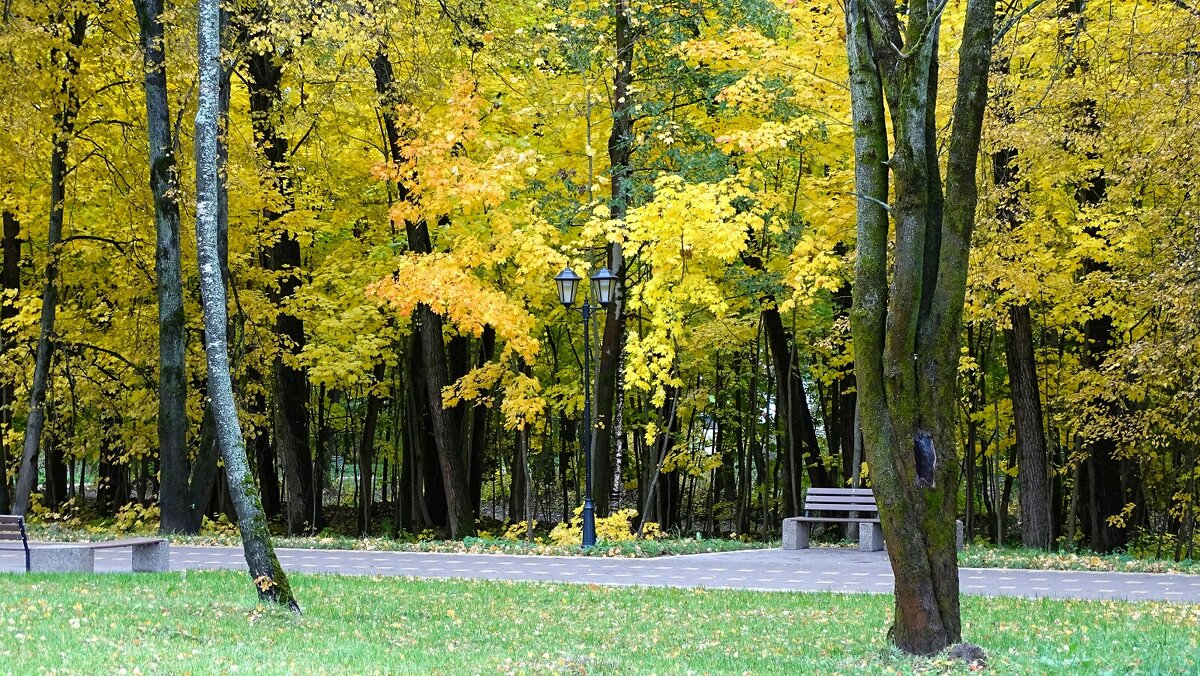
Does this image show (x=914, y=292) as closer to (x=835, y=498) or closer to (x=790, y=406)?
(x=835, y=498)

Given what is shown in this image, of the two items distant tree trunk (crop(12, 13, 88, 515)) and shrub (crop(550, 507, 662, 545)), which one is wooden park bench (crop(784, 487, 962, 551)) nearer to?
shrub (crop(550, 507, 662, 545))

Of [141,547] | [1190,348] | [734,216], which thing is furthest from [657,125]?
[141,547]

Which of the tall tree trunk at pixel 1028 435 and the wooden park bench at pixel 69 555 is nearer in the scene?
the wooden park bench at pixel 69 555

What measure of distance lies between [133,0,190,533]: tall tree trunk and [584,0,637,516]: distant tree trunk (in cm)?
677

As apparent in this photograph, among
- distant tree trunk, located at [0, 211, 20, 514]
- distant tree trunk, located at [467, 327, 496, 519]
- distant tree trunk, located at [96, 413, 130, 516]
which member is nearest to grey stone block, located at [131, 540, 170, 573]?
distant tree trunk, located at [0, 211, 20, 514]

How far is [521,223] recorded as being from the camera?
19.7 meters

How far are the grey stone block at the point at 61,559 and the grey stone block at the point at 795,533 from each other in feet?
31.6

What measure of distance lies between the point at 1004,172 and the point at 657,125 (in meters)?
5.51

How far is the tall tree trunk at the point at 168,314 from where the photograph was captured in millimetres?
18078

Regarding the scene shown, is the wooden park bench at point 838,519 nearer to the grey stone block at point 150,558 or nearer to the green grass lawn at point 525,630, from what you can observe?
the green grass lawn at point 525,630

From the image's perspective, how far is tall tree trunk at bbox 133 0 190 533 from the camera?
18078 mm

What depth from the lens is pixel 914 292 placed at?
810 cm

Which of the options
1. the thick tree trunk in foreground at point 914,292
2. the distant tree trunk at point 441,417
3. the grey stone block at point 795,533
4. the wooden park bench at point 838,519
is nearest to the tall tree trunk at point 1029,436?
the wooden park bench at point 838,519

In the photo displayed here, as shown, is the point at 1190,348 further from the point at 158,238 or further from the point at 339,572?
the point at 158,238
